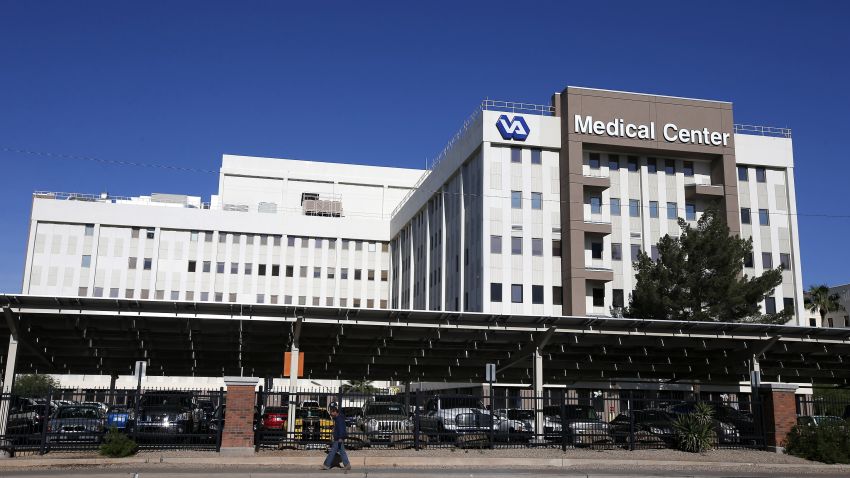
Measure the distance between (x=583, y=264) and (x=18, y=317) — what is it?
39.1 m

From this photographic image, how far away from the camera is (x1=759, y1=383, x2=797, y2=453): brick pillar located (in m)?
26.4

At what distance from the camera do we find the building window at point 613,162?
63.5 m

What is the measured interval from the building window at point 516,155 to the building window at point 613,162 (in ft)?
25.0

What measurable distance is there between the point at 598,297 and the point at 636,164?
1143 centimetres

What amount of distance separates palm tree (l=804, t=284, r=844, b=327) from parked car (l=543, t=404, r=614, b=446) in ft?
247

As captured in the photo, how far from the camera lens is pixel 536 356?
3519 centimetres

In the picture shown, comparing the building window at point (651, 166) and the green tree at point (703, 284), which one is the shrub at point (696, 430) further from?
the building window at point (651, 166)

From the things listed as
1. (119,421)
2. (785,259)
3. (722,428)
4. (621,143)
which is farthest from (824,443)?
(785,259)

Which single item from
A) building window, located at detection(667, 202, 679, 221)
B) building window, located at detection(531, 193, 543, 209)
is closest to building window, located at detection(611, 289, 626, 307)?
building window, located at detection(667, 202, 679, 221)

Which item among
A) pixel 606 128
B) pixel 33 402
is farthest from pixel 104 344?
pixel 606 128

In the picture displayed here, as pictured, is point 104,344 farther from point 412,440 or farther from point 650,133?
point 650,133

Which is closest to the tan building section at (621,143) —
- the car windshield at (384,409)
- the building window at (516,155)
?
the building window at (516,155)

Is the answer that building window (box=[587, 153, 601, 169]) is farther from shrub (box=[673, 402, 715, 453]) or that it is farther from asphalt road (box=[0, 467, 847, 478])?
asphalt road (box=[0, 467, 847, 478])

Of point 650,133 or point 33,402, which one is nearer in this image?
point 33,402
